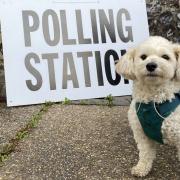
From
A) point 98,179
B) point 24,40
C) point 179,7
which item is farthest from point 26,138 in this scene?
point 179,7

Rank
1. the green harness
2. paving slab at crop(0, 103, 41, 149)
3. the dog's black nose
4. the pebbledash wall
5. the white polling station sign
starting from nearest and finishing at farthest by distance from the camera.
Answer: the dog's black nose < the green harness < paving slab at crop(0, 103, 41, 149) < the white polling station sign < the pebbledash wall

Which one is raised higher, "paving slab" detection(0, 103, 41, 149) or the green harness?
the green harness

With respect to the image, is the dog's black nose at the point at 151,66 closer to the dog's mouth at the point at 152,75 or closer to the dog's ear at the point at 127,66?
the dog's mouth at the point at 152,75

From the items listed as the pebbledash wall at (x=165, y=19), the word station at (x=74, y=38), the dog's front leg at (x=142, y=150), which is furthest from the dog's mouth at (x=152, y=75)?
the pebbledash wall at (x=165, y=19)

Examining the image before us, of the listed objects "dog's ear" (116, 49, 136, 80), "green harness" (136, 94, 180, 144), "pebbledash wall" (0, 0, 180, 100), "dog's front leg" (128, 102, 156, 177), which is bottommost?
"dog's front leg" (128, 102, 156, 177)

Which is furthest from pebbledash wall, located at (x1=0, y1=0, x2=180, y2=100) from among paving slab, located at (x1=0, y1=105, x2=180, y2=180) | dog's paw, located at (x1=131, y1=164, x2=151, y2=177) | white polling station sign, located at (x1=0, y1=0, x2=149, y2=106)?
dog's paw, located at (x1=131, y1=164, x2=151, y2=177)

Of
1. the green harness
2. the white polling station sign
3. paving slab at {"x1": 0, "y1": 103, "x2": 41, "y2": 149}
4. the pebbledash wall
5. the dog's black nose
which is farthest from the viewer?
the pebbledash wall

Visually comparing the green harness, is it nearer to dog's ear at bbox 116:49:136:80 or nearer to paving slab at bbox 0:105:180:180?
dog's ear at bbox 116:49:136:80

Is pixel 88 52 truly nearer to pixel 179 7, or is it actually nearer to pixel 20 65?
pixel 20 65
